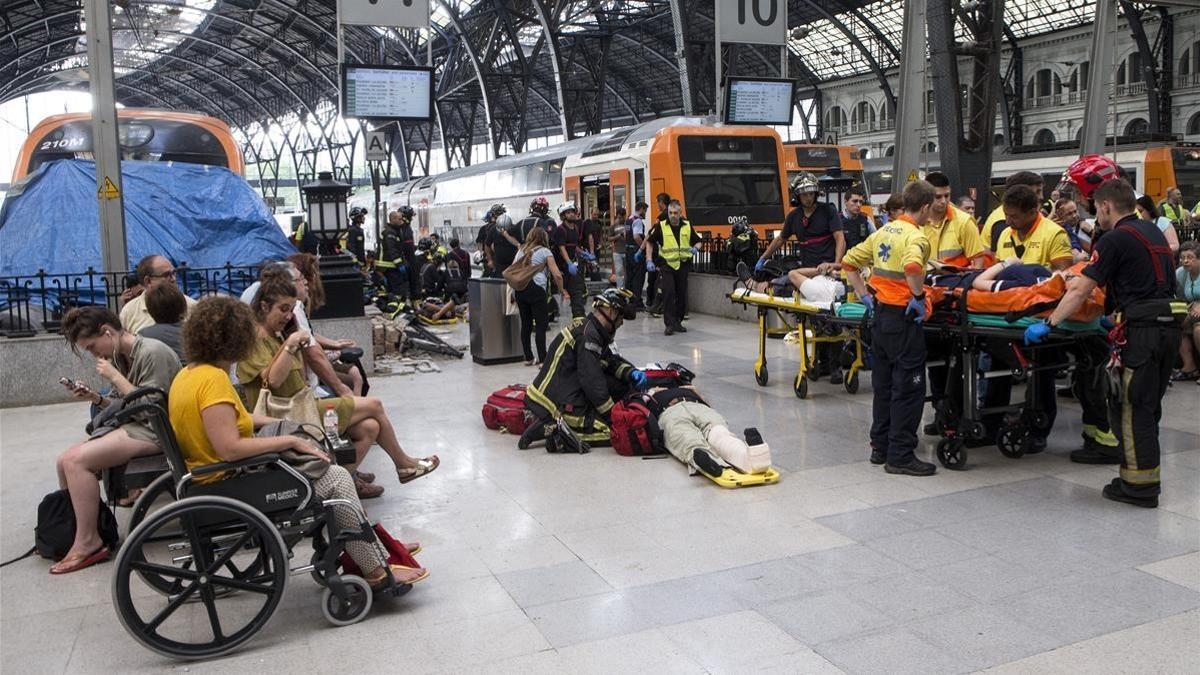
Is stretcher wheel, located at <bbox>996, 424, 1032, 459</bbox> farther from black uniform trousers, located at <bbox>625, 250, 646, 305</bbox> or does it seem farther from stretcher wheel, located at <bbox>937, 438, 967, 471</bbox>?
black uniform trousers, located at <bbox>625, 250, 646, 305</bbox>

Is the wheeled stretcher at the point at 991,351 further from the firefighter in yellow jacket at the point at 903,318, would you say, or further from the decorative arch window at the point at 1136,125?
the decorative arch window at the point at 1136,125

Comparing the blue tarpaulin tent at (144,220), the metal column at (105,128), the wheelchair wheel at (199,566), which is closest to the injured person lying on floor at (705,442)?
the wheelchair wheel at (199,566)

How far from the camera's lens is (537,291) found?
10805 mm

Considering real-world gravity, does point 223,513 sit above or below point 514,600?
above

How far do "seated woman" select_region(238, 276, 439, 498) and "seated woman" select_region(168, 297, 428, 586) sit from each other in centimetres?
86

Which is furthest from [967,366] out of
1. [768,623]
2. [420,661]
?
[420,661]

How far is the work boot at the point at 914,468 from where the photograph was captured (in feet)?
20.5

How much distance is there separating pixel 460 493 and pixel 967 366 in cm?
341

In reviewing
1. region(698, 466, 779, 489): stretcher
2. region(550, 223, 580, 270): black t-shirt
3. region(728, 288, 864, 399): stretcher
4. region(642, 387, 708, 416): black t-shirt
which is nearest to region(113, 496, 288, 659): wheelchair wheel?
region(698, 466, 779, 489): stretcher

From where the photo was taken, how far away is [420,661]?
3795 millimetres

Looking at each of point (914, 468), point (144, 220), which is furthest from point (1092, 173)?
point (144, 220)

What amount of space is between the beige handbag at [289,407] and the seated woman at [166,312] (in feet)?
2.03

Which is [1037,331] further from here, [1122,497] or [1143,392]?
[1122,497]

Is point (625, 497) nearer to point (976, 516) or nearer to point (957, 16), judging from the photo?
point (976, 516)
